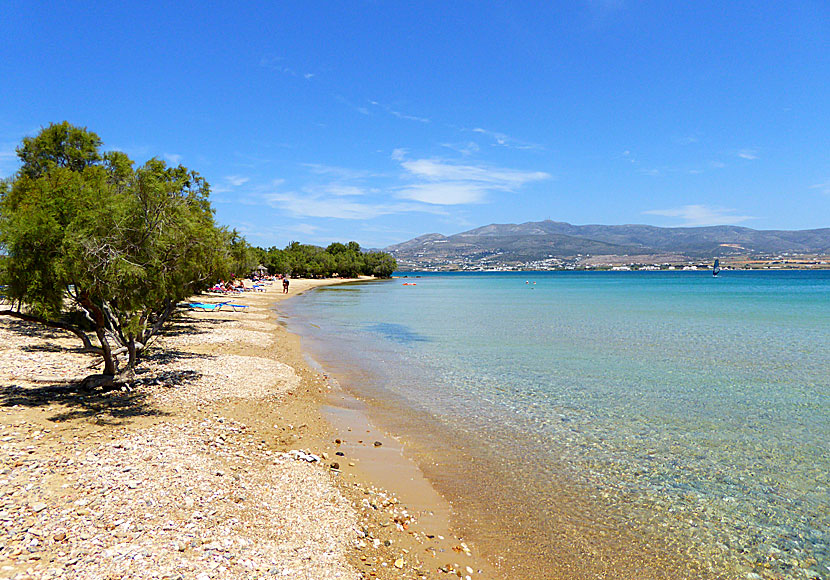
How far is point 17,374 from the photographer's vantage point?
45.2 feet

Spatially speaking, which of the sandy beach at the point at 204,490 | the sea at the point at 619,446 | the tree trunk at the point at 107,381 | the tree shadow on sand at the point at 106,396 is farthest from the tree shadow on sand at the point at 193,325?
the tree trunk at the point at 107,381

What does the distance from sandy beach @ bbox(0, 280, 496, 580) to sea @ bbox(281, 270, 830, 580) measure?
1128mm

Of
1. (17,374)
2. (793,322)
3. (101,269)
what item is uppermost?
(101,269)

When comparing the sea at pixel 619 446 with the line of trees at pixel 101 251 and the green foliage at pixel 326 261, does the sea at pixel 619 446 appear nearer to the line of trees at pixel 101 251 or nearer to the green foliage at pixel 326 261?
the line of trees at pixel 101 251

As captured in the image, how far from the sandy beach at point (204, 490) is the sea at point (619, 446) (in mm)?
1128

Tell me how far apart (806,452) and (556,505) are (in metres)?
7.16

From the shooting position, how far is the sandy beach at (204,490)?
592 cm

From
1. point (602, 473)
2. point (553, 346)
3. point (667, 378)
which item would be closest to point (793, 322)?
point (553, 346)

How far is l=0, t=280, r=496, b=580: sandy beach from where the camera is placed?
233 inches

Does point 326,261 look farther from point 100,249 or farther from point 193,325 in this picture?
point 100,249

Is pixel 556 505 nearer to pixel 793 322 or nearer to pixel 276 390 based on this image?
pixel 276 390

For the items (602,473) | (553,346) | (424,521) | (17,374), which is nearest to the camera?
(424,521)

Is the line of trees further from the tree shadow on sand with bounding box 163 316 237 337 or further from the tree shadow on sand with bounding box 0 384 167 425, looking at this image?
the tree shadow on sand with bounding box 163 316 237 337

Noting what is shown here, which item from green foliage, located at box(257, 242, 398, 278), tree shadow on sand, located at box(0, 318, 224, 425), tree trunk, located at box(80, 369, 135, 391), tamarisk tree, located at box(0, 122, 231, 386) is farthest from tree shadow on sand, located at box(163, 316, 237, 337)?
green foliage, located at box(257, 242, 398, 278)
